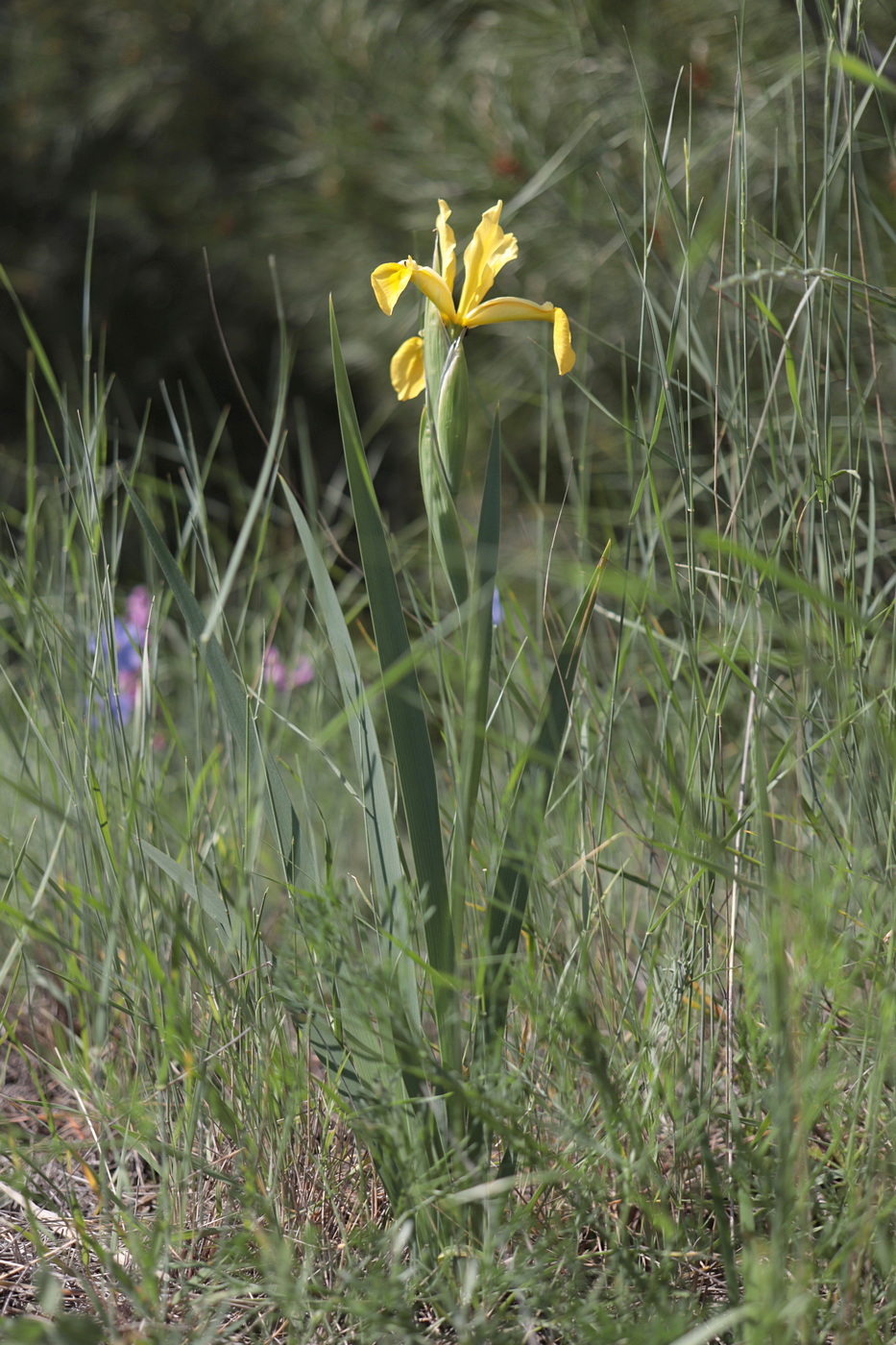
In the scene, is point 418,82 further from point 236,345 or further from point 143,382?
point 143,382

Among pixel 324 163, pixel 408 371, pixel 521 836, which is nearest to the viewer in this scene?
pixel 521 836

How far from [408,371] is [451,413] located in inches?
3.7

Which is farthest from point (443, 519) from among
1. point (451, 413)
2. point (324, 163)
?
point (324, 163)

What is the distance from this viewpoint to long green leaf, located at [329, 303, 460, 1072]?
474 mm

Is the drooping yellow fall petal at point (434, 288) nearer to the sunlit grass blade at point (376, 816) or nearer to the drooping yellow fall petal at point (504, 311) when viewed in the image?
the drooping yellow fall petal at point (504, 311)

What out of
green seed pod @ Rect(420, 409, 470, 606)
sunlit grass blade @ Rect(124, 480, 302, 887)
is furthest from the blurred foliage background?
sunlit grass blade @ Rect(124, 480, 302, 887)

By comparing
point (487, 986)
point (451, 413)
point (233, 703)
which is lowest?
point (487, 986)

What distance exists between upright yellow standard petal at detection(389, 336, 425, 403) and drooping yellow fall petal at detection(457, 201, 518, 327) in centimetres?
5

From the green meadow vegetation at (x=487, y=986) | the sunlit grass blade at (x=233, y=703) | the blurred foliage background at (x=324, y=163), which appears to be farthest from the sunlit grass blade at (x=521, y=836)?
the blurred foliage background at (x=324, y=163)

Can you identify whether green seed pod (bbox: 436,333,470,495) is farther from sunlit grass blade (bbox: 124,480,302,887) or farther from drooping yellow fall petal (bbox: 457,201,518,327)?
sunlit grass blade (bbox: 124,480,302,887)

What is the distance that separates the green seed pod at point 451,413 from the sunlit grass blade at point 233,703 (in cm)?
15

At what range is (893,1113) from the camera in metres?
0.45

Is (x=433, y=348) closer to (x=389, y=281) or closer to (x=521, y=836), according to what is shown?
(x=389, y=281)

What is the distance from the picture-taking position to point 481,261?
52 cm
